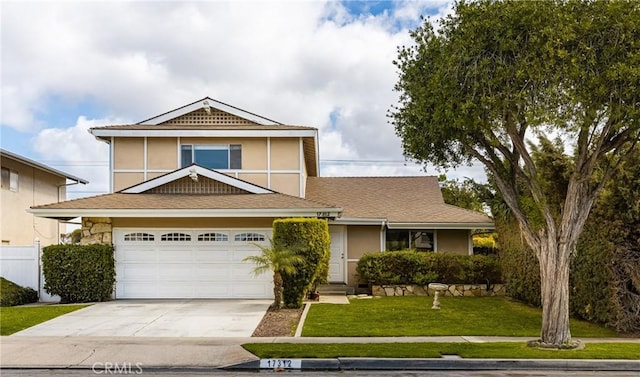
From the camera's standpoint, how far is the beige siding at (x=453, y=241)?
74.0 feet

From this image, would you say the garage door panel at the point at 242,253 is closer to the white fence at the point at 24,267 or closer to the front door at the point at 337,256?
the front door at the point at 337,256

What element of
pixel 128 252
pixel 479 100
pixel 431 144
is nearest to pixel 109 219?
pixel 128 252

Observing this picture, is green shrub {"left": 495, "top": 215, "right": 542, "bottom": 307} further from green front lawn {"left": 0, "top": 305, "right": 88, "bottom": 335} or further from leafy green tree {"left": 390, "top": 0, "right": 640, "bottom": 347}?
green front lawn {"left": 0, "top": 305, "right": 88, "bottom": 335}

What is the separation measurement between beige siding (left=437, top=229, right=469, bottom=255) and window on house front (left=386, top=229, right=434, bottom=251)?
0.33 m

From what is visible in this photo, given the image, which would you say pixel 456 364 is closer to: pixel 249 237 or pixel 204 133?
pixel 249 237

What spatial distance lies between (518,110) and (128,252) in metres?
12.9

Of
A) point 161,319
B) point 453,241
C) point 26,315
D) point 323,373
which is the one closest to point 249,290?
point 161,319

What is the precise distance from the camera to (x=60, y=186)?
3075cm

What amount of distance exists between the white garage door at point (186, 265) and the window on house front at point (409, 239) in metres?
5.69

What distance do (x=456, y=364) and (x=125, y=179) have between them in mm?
16142

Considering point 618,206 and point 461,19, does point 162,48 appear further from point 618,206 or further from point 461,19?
point 618,206

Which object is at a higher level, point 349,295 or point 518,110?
point 518,110

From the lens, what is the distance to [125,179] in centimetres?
2262

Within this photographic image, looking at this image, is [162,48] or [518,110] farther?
[162,48]
